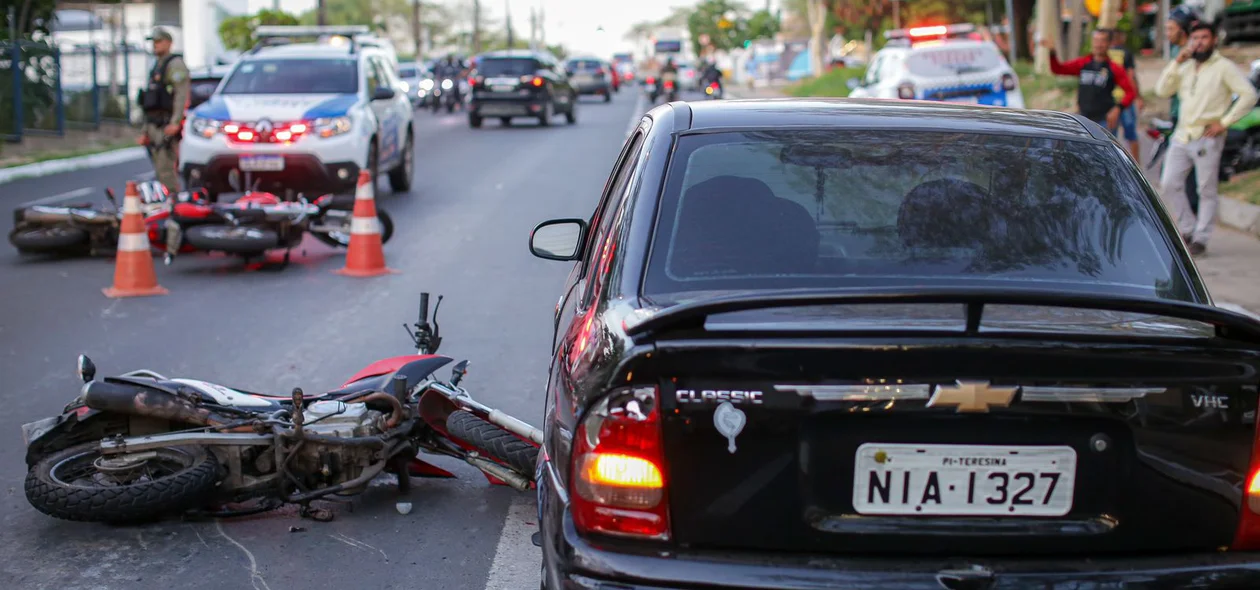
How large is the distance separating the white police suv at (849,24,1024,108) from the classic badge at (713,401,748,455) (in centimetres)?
1555

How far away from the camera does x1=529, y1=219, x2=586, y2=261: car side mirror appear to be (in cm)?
466

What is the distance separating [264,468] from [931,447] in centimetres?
277

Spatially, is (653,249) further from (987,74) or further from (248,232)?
(987,74)

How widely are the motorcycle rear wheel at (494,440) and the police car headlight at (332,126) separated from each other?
31.5 feet

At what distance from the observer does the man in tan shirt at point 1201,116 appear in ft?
34.5

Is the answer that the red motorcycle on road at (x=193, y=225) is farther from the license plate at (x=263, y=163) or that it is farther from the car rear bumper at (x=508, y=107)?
the car rear bumper at (x=508, y=107)

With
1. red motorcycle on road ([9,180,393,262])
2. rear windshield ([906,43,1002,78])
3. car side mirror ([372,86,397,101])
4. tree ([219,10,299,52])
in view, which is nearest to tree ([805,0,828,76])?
tree ([219,10,299,52])

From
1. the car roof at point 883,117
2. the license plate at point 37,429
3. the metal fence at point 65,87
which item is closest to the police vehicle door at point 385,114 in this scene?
the license plate at point 37,429

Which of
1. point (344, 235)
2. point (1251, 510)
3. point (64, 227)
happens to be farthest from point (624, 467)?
point (64, 227)

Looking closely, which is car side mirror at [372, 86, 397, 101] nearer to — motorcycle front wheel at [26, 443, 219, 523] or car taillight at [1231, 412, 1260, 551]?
Answer: motorcycle front wheel at [26, 443, 219, 523]

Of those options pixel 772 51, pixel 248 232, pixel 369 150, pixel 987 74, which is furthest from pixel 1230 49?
pixel 772 51

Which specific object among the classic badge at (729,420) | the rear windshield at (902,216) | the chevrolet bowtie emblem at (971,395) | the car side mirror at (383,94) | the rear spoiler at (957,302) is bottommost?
the classic badge at (729,420)

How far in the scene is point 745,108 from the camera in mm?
4035

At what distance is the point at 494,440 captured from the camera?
16.0 feet
